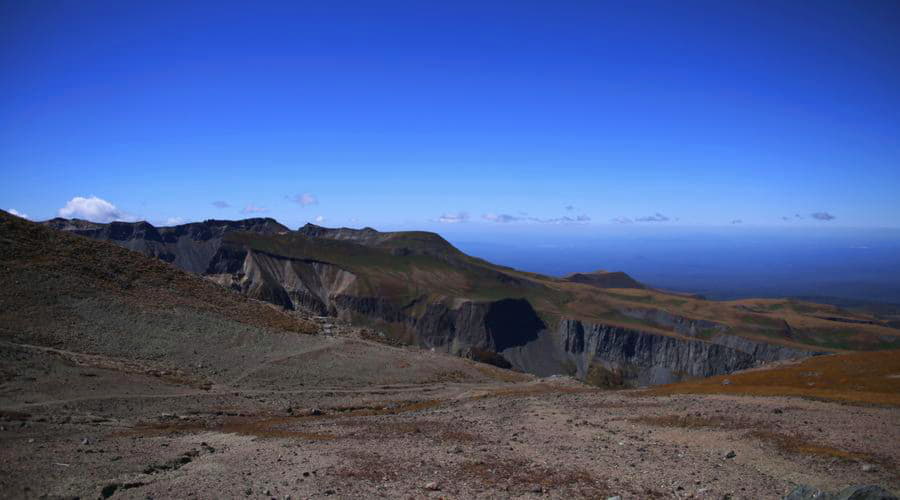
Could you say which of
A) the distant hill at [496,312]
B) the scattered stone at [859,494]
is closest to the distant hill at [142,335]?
the scattered stone at [859,494]

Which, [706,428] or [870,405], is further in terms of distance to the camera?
[870,405]

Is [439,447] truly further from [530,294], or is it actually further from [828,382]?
[530,294]

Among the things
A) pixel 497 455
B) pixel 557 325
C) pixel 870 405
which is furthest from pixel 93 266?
pixel 557 325

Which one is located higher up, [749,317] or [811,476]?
[811,476]

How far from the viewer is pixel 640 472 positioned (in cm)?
1473

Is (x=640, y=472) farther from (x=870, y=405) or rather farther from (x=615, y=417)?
(x=870, y=405)

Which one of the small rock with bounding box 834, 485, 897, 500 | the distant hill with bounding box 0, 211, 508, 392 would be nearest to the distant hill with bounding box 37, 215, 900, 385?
the distant hill with bounding box 0, 211, 508, 392

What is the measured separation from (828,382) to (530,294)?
123740mm

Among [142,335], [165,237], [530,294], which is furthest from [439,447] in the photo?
[165,237]

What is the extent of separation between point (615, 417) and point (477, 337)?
104m

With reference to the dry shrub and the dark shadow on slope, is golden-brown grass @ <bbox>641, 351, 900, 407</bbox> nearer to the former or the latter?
the dry shrub

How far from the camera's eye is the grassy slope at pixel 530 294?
136 metres

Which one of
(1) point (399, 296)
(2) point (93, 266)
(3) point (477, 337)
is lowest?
(3) point (477, 337)

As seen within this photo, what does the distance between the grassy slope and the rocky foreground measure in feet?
355
